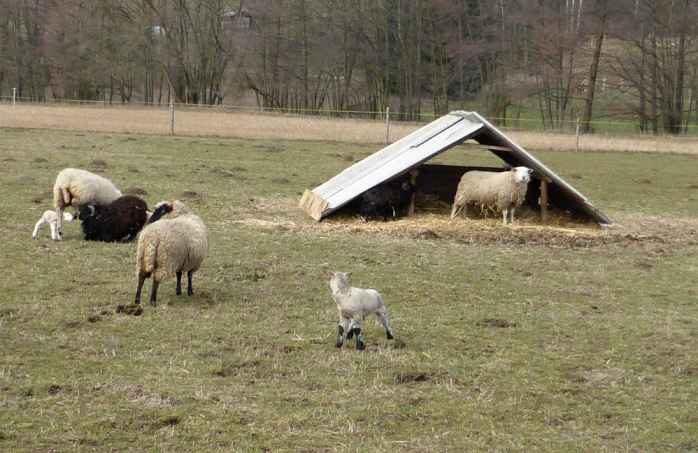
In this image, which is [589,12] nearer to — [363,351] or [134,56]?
[134,56]

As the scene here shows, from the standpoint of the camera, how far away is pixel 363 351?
24.1 feet

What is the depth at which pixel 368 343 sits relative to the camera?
25.0 feet

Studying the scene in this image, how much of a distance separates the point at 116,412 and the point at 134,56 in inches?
2112

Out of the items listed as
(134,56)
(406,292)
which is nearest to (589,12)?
(134,56)

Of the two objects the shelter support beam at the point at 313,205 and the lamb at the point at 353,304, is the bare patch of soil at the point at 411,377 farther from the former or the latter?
the shelter support beam at the point at 313,205

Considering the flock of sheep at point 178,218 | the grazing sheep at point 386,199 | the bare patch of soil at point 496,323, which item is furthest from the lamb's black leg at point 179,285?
the grazing sheep at point 386,199

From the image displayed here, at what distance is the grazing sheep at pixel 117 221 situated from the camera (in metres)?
11.6

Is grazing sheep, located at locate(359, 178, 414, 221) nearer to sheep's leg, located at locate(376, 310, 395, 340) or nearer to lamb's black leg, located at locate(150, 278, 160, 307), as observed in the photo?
lamb's black leg, located at locate(150, 278, 160, 307)

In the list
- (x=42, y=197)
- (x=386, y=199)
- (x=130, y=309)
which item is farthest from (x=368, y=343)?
(x=42, y=197)

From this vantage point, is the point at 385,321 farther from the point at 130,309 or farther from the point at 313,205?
the point at 313,205

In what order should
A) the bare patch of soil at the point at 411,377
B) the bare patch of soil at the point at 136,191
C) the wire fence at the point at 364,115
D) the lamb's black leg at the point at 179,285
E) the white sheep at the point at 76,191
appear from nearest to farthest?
1. the bare patch of soil at the point at 411,377
2. the lamb's black leg at the point at 179,285
3. the white sheep at the point at 76,191
4. the bare patch of soil at the point at 136,191
5. the wire fence at the point at 364,115

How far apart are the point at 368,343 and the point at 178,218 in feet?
8.69

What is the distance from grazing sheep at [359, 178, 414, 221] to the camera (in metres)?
14.5

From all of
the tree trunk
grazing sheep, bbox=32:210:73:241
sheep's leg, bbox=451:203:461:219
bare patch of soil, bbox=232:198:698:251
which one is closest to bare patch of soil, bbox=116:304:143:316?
grazing sheep, bbox=32:210:73:241
